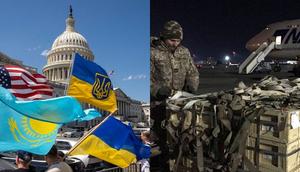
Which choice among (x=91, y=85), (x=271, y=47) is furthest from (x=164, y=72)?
(x=271, y=47)

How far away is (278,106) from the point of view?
313 cm

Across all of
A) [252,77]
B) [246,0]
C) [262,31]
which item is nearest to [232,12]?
[246,0]

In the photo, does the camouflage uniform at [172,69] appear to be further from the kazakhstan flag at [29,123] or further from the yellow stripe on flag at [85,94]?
the kazakhstan flag at [29,123]

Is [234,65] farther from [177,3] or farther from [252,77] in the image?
[177,3]

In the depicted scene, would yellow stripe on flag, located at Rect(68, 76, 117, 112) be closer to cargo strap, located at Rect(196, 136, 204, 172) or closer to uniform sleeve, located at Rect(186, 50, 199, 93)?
uniform sleeve, located at Rect(186, 50, 199, 93)

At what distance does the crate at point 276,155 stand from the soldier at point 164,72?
1274 mm

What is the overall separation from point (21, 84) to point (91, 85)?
1.68 m

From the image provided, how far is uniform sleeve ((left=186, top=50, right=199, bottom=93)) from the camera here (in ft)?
14.5

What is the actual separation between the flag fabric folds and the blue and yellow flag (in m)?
0.31

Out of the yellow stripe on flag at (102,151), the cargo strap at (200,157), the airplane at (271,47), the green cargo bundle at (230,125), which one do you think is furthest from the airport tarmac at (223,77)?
the cargo strap at (200,157)

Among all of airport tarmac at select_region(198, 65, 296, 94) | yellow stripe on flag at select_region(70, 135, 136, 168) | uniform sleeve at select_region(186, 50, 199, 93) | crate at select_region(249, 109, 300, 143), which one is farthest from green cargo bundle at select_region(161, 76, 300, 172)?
airport tarmac at select_region(198, 65, 296, 94)

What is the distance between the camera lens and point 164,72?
14.0ft

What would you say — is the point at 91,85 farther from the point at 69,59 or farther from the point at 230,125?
the point at 69,59

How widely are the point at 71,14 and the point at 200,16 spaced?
83.0 m
